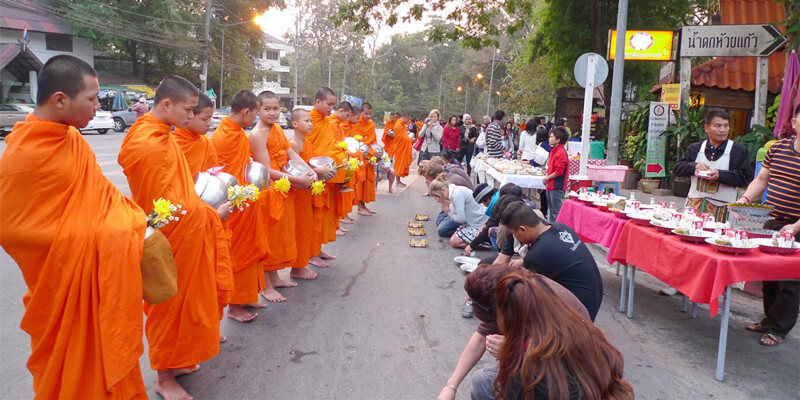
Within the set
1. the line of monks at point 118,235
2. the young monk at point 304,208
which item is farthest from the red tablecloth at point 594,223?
the line of monks at point 118,235

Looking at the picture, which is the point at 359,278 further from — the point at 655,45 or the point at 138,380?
the point at 655,45

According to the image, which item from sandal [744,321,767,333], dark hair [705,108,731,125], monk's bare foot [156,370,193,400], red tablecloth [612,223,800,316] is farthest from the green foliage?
monk's bare foot [156,370,193,400]

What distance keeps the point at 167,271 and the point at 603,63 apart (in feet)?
23.0

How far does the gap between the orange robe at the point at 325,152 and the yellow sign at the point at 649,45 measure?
7082 mm

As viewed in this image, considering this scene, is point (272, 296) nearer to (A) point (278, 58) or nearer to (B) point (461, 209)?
(B) point (461, 209)

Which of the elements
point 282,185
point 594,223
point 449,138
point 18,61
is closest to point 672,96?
point 449,138

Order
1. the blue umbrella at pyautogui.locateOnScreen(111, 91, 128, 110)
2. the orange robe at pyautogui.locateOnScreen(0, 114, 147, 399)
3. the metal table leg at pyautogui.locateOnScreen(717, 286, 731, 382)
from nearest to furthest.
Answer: the orange robe at pyautogui.locateOnScreen(0, 114, 147, 399) → the metal table leg at pyautogui.locateOnScreen(717, 286, 731, 382) → the blue umbrella at pyautogui.locateOnScreen(111, 91, 128, 110)

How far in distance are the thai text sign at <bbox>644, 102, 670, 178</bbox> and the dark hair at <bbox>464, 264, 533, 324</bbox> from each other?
10.6 meters

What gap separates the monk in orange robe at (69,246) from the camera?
84.7 inches

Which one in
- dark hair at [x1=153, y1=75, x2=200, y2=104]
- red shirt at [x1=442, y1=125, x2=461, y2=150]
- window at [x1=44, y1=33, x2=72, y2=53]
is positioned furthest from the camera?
window at [x1=44, y1=33, x2=72, y2=53]

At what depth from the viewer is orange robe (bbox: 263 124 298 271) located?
187 inches

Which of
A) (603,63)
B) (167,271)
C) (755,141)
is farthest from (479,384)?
(755,141)

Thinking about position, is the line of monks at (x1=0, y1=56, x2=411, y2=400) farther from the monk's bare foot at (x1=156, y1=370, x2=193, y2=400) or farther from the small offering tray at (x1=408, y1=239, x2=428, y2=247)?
the small offering tray at (x1=408, y1=239, x2=428, y2=247)

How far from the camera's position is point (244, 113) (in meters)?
4.33
